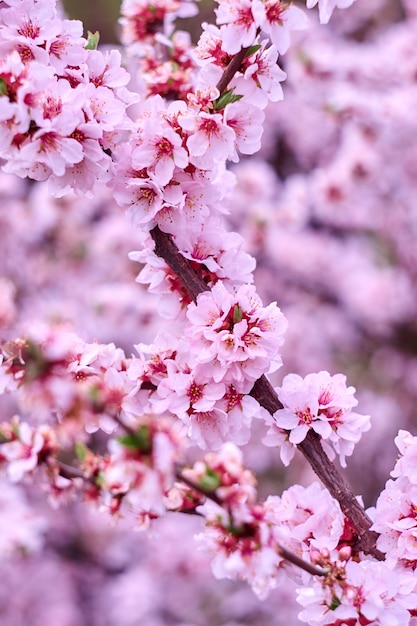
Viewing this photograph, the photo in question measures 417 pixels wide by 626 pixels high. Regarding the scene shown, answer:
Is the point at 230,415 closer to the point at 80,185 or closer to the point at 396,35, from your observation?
the point at 80,185

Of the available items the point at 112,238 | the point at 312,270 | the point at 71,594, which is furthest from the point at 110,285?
the point at 71,594

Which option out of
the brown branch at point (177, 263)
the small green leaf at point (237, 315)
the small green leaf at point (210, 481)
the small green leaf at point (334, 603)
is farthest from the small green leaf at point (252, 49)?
the small green leaf at point (334, 603)

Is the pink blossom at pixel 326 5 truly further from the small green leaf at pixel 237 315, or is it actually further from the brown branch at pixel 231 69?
the small green leaf at pixel 237 315

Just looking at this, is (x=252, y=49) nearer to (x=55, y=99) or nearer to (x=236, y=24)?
(x=236, y=24)

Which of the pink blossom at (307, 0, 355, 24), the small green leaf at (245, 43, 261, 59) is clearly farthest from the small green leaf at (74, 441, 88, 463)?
the pink blossom at (307, 0, 355, 24)

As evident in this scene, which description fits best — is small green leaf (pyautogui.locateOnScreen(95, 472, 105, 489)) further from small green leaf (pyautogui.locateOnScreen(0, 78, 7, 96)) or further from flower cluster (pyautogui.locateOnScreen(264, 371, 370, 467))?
small green leaf (pyautogui.locateOnScreen(0, 78, 7, 96))
